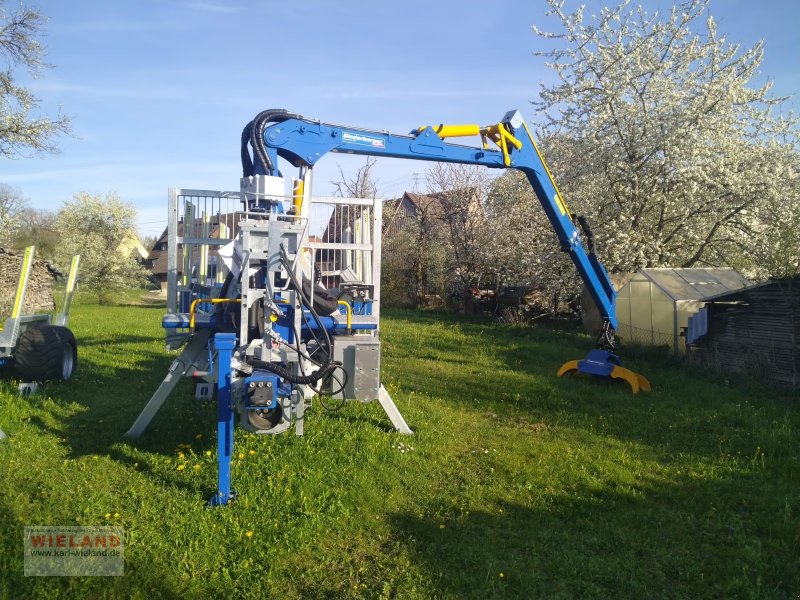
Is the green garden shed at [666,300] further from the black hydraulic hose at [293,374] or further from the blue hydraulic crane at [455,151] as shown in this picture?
the black hydraulic hose at [293,374]

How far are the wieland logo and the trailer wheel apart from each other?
5078 mm

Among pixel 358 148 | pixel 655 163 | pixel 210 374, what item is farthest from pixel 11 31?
pixel 655 163

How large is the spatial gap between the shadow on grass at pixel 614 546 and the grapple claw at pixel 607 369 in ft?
13.1

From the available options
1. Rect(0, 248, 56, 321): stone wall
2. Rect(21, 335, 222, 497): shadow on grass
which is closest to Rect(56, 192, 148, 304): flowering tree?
Rect(0, 248, 56, 321): stone wall

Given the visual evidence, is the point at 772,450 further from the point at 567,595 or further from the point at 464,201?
the point at 464,201

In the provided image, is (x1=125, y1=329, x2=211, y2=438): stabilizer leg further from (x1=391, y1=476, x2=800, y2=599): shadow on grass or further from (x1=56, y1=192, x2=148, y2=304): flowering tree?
(x1=56, y1=192, x2=148, y2=304): flowering tree

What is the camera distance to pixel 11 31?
1775 centimetres

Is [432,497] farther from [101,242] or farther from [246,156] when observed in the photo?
[101,242]

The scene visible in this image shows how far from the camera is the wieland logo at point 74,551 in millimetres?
3834

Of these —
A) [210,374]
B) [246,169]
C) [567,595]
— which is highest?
[246,169]

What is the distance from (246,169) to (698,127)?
13.3m

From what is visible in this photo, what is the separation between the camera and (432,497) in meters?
5.20

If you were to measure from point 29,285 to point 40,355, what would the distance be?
18.5 meters

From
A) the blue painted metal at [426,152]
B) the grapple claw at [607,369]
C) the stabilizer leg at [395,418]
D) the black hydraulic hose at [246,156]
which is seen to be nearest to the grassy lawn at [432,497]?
the stabilizer leg at [395,418]
